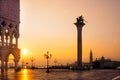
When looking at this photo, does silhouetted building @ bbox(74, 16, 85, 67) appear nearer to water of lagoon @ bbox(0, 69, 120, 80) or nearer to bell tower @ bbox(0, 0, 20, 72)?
bell tower @ bbox(0, 0, 20, 72)

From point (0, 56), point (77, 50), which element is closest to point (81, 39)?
point (77, 50)

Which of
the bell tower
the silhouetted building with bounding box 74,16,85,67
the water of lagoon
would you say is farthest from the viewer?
the silhouetted building with bounding box 74,16,85,67

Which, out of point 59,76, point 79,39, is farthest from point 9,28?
point 59,76

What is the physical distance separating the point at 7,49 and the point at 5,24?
6.35 meters

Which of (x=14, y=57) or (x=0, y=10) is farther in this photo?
(x=14, y=57)

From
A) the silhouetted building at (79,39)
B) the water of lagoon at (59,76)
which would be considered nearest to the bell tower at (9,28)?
the water of lagoon at (59,76)

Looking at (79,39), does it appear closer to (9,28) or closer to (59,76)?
(9,28)

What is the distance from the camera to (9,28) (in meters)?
88.5

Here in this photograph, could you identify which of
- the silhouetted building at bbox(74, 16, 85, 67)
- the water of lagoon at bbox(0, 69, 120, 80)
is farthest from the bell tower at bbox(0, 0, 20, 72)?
the silhouetted building at bbox(74, 16, 85, 67)

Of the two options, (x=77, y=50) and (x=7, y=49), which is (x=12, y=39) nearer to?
(x=7, y=49)

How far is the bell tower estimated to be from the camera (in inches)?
3201

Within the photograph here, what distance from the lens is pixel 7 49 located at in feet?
278

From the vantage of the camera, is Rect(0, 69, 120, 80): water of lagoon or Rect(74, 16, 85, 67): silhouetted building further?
Rect(74, 16, 85, 67): silhouetted building

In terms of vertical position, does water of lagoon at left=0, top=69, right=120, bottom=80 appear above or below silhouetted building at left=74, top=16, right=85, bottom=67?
below
